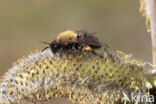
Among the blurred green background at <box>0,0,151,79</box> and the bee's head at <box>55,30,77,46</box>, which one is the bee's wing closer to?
the bee's head at <box>55,30,77,46</box>

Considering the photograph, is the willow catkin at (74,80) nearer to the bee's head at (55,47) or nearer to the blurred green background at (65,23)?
the bee's head at (55,47)

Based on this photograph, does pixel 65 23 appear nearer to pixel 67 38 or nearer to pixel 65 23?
pixel 65 23

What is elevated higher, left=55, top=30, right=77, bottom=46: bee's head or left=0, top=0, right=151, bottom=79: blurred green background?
left=0, top=0, right=151, bottom=79: blurred green background

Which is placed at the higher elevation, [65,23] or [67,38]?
[65,23]

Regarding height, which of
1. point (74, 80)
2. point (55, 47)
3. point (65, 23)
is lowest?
point (74, 80)

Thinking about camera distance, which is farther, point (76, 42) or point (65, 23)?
point (65, 23)

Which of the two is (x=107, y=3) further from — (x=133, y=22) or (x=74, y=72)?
(x=74, y=72)

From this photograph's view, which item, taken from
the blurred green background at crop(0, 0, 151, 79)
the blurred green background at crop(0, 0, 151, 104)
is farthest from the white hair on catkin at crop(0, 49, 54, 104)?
the blurred green background at crop(0, 0, 151, 104)

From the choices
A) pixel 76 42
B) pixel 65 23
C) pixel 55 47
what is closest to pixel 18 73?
pixel 55 47
